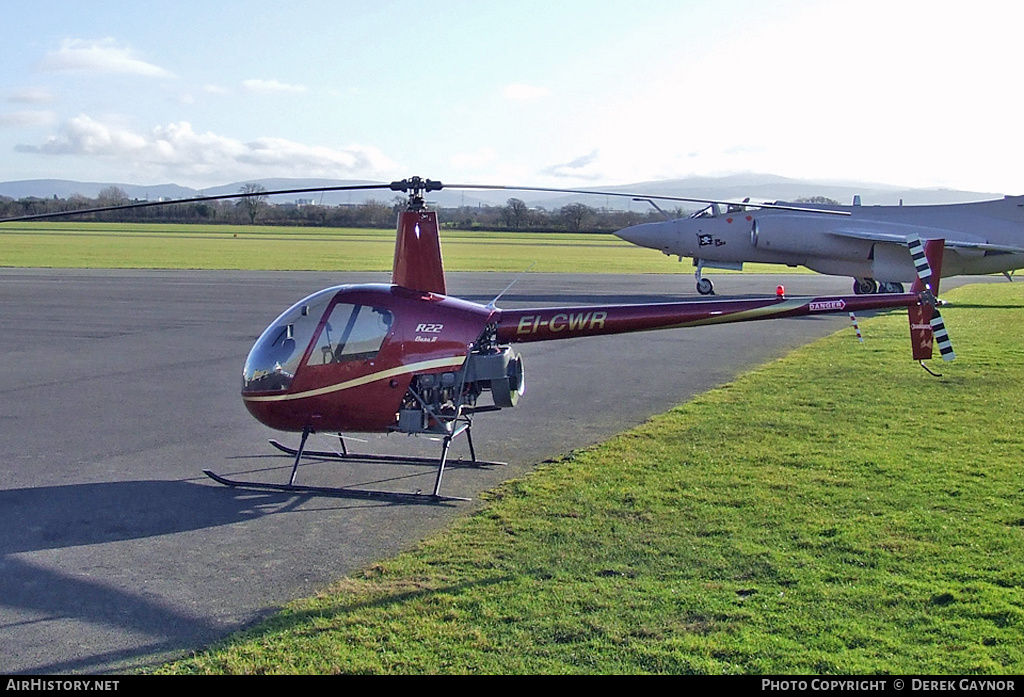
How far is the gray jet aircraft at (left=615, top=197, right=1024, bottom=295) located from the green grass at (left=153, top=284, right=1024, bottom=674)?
18543 mm

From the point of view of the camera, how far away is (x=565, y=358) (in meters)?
17.4

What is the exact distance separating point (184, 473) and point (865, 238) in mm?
23490

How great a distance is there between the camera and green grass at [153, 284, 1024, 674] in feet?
16.7

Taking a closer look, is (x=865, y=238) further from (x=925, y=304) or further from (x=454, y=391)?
(x=454, y=391)

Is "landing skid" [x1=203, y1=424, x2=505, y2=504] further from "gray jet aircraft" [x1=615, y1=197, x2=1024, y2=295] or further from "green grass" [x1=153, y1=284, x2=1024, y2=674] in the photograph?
"gray jet aircraft" [x1=615, y1=197, x2=1024, y2=295]

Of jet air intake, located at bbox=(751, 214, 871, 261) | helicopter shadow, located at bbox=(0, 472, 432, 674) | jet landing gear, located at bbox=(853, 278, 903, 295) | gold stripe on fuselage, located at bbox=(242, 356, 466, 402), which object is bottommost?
helicopter shadow, located at bbox=(0, 472, 432, 674)

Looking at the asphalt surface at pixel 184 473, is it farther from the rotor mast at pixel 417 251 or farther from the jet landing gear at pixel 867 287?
the jet landing gear at pixel 867 287

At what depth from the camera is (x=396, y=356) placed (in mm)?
8969

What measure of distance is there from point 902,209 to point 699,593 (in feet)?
89.7

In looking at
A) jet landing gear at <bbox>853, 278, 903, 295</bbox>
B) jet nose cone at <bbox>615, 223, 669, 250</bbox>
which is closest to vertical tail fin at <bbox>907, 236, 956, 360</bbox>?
jet landing gear at <bbox>853, 278, 903, 295</bbox>

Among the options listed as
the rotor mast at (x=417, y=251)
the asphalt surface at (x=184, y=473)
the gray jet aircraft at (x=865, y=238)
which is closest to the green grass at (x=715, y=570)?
the asphalt surface at (x=184, y=473)

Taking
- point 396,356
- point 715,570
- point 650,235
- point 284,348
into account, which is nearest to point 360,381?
point 396,356

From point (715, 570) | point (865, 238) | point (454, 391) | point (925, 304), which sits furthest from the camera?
point (865, 238)
